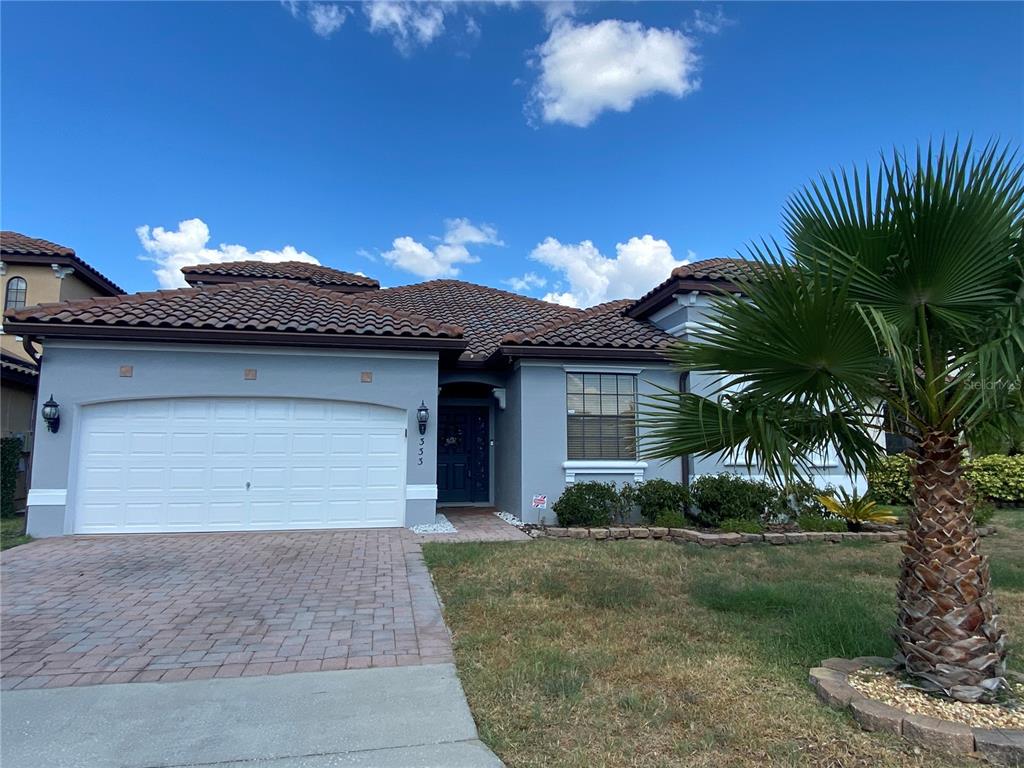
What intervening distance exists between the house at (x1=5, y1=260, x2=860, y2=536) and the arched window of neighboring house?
9129 mm

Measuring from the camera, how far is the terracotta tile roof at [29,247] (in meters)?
16.9

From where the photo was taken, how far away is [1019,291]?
3.78m

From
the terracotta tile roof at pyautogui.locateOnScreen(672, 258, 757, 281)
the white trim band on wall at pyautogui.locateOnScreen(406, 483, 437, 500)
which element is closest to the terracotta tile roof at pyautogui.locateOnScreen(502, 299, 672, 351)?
the terracotta tile roof at pyautogui.locateOnScreen(672, 258, 757, 281)

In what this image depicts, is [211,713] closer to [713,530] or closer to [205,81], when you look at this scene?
[713,530]

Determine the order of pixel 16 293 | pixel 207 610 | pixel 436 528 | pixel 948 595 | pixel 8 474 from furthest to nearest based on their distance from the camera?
pixel 16 293 → pixel 8 474 → pixel 436 528 → pixel 207 610 → pixel 948 595

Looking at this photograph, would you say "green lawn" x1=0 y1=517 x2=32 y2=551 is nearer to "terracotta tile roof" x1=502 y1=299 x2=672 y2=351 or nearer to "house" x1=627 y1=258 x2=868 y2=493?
"terracotta tile roof" x1=502 y1=299 x2=672 y2=351

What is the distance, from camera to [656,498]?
10.9 metres

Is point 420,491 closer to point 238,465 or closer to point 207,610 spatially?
point 238,465

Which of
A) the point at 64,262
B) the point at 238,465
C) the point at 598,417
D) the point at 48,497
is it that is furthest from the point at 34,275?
the point at 598,417

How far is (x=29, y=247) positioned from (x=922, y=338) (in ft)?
71.5

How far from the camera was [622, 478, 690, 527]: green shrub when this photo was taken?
10.9 m

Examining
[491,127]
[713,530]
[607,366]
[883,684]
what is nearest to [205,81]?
[491,127]

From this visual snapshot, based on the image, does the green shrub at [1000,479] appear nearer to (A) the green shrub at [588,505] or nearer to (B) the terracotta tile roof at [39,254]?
(A) the green shrub at [588,505]

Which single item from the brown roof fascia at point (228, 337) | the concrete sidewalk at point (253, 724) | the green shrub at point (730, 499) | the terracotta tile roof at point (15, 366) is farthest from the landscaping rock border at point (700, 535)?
the terracotta tile roof at point (15, 366)
